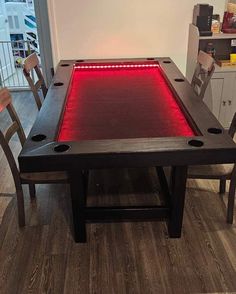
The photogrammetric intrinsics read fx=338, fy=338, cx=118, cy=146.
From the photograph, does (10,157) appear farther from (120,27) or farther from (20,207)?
(120,27)

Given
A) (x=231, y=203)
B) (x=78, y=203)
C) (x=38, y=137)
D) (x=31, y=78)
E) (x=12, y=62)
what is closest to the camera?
(x=38, y=137)

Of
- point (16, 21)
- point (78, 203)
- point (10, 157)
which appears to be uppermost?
point (16, 21)

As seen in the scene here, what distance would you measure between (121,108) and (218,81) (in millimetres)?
1595

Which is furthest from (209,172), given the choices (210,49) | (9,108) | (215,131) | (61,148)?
(210,49)

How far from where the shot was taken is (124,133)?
1.79 metres

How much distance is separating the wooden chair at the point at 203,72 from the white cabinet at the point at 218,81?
1.51 feet

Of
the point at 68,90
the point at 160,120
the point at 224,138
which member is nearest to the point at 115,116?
the point at 160,120

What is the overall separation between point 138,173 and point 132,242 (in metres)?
0.81

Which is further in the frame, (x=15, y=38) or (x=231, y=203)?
(x=15, y=38)

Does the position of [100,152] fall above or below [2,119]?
above

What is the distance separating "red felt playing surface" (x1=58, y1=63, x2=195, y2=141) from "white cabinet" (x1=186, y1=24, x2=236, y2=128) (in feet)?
2.56

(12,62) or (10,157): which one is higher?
(10,157)

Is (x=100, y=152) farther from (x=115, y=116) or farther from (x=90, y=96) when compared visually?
(x=90, y=96)

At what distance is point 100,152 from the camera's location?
4.95ft
